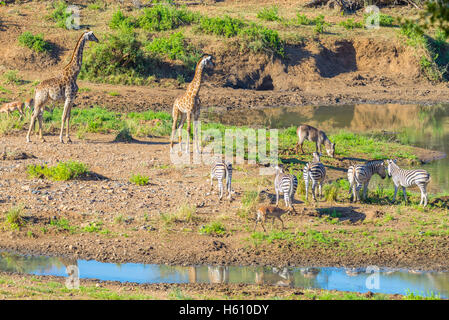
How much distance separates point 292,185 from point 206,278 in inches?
119

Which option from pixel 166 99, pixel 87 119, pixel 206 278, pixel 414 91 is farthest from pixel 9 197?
pixel 414 91

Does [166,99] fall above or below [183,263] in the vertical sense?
above

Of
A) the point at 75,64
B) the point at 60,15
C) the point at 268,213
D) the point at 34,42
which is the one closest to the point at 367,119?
the point at 75,64

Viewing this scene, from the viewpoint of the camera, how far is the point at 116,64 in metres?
28.6

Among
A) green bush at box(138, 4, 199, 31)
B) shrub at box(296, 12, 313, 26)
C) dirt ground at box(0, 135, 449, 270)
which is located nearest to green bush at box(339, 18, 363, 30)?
shrub at box(296, 12, 313, 26)

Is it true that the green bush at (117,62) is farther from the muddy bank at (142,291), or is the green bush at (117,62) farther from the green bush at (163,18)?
the muddy bank at (142,291)

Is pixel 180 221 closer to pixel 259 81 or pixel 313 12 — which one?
pixel 259 81

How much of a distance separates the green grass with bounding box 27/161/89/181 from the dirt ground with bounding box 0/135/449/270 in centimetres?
19

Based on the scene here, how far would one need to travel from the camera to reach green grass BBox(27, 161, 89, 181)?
14.7 m

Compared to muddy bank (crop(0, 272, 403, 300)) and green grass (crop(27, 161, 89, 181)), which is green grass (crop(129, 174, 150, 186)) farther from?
→ muddy bank (crop(0, 272, 403, 300))

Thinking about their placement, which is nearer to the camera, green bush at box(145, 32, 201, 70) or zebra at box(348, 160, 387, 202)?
zebra at box(348, 160, 387, 202)

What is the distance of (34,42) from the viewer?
29.5 metres

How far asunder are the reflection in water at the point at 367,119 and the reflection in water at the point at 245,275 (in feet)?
36.6

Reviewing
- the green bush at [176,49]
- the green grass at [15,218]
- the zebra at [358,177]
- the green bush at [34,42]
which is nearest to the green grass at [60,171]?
the green grass at [15,218]
